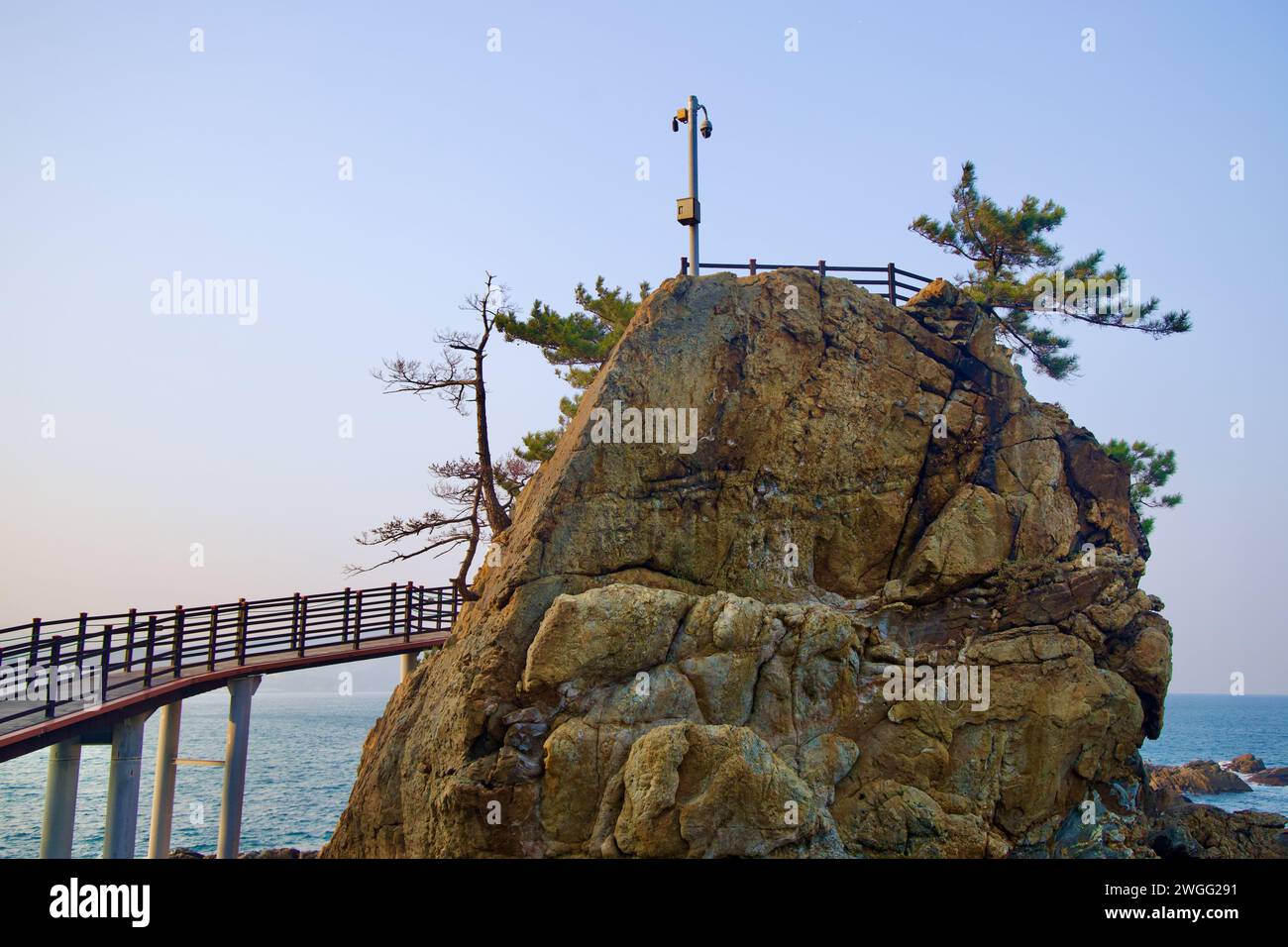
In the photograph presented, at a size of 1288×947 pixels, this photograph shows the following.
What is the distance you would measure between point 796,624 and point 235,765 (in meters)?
14.4

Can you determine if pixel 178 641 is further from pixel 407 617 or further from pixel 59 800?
pixel 407 617

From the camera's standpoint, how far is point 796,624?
1636cm

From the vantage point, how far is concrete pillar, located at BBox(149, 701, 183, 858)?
22422mm

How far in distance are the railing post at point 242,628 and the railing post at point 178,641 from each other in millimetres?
1478

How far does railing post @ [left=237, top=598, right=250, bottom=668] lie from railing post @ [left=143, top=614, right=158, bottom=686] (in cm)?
214

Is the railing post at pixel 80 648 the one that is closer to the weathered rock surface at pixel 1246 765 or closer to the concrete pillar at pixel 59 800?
the concrete pillar at pixel 59 800

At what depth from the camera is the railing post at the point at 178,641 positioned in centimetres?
2255

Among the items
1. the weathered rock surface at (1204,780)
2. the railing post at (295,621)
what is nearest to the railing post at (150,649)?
the railing post at (295,621)

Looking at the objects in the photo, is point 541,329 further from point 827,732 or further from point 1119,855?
point 1119,855

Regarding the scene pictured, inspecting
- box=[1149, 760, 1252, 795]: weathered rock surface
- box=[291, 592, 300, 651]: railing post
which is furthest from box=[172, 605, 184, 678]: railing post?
box=[1149, 760, 1252, 795]: weathered rock surface

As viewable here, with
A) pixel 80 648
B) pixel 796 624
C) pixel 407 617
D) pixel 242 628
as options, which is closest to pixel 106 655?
pixel 80 648
